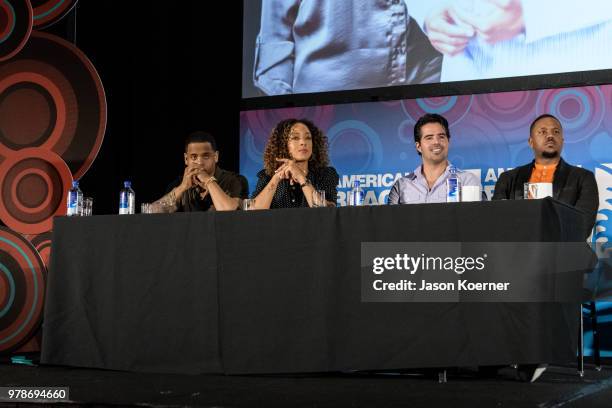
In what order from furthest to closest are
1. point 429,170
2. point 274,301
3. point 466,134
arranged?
1. point 466,134
2. point 429,170
3. point 274,301

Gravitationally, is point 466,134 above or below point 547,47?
below

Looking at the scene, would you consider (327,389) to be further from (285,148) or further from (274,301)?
(285,148)

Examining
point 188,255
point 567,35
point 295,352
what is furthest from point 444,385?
point 567,35

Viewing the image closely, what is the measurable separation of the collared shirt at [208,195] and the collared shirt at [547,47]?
161 centimetres

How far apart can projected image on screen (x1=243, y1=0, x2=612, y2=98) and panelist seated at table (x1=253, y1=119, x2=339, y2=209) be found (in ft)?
4.14

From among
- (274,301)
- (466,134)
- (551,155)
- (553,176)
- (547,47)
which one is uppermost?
(547,47)

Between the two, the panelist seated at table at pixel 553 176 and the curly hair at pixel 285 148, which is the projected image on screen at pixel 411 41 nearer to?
the panelist seated at table at pixel 553 176

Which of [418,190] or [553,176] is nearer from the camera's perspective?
[418,190]

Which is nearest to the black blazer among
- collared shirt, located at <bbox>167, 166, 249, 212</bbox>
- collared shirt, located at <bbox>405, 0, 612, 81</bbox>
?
collared shirt, located at <bbox>405, 0, 612, 81</bbox>

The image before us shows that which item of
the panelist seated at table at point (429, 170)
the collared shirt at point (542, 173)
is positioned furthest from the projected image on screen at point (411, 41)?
the panelist seated at table at point (429, 170)

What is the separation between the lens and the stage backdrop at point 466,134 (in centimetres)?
479

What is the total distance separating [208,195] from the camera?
4492 mm

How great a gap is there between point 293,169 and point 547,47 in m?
1.98

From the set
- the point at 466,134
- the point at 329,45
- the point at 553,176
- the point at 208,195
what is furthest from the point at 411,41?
the point at 208,195
